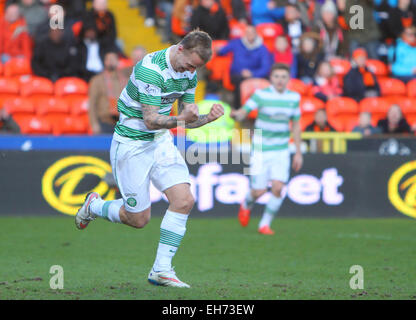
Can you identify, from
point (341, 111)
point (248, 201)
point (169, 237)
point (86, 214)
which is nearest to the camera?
point (169, 237)

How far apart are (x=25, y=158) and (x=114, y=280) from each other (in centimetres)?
592

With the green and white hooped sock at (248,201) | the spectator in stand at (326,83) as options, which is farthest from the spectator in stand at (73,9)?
the green and white hooped sock at (248,201)

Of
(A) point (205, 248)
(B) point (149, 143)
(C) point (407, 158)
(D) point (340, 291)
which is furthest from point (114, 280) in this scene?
(C) point (407, 158)

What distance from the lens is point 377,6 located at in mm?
18422

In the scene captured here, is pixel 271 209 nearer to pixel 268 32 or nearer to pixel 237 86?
pixel 237 86

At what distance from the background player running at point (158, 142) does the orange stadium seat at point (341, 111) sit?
345 inches

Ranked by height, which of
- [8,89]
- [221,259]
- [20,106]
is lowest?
[221,259]

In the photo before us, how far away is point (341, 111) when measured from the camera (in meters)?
15.9

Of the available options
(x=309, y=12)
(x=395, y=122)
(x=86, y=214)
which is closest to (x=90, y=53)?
(x=309, y=12)

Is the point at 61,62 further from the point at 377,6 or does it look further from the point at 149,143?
the point at 149,143

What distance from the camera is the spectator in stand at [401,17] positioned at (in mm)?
17797

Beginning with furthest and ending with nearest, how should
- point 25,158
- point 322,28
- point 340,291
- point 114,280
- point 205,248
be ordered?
1. point 322,28
2. point 25,158
3. point 205,248
4. point 114,280
5. point 340,291

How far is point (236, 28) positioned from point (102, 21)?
3.12m

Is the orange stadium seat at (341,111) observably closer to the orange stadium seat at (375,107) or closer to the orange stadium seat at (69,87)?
the orange stadium seat at (375,107)
